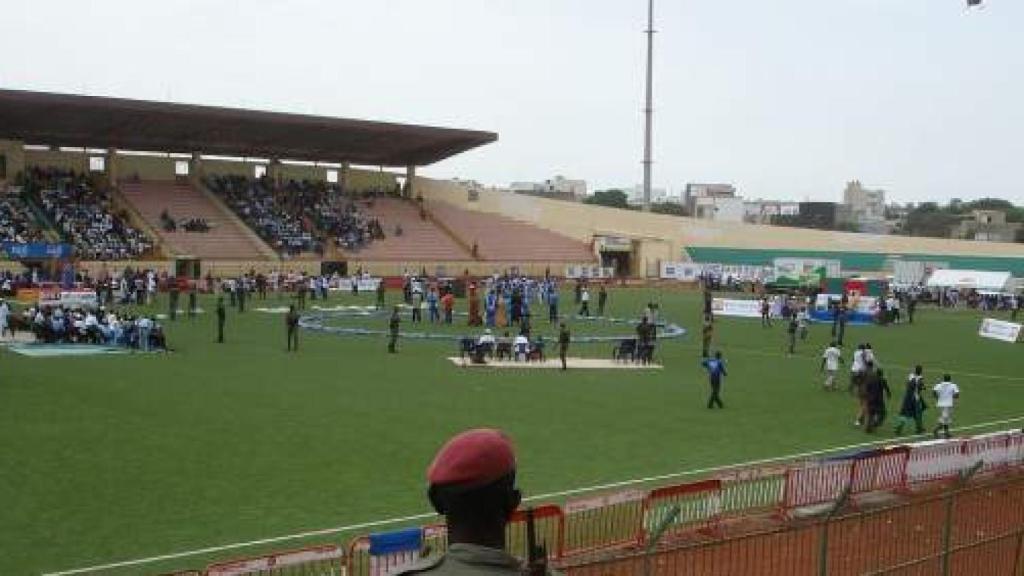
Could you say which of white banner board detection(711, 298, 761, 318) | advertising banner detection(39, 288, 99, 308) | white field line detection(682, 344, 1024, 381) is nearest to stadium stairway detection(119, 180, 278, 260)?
advertising banner detection(39, 288, 99, 308)

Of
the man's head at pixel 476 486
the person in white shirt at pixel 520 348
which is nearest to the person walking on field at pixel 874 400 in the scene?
the person in white shirt at pixel 520 348

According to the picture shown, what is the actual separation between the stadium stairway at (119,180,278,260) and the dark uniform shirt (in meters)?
59.6

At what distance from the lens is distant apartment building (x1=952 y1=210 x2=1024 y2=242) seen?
122 m

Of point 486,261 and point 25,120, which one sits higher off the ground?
point 25,120

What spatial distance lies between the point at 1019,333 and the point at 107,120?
4689cm

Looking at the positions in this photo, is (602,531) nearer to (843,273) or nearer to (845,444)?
(845,444)

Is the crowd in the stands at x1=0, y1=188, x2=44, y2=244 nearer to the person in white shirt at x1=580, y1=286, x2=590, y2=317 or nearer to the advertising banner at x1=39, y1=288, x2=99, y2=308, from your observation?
the advertising banner at x1=39, y1=288, x2=99, y2=308

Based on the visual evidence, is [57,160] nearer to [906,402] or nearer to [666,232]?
[666,232]

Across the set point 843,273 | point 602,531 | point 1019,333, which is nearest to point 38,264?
point 1019,333

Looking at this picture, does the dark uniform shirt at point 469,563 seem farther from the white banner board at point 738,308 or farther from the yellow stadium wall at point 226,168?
the yellow stadium wall at point 226,168

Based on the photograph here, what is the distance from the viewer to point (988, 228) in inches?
5207

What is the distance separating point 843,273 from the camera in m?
77.9

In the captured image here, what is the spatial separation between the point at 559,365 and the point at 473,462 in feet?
88.0

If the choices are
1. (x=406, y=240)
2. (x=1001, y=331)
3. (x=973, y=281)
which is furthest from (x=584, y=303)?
(x=973, y=281)
